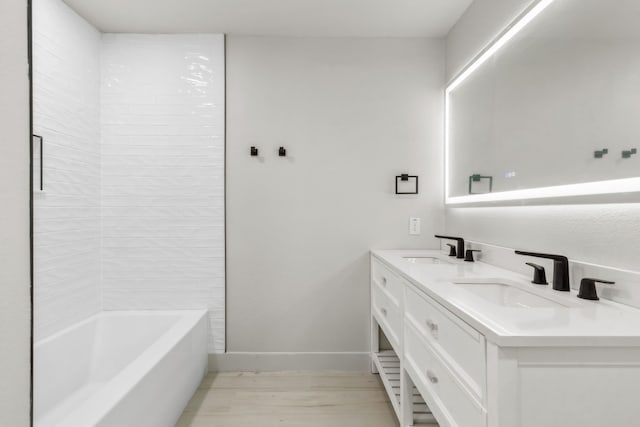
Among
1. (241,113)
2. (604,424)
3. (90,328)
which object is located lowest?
(90,328)

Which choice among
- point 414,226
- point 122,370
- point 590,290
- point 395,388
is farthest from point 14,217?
point 414,226

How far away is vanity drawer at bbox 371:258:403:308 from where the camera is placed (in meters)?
1.71

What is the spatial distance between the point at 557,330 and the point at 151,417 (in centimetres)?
169

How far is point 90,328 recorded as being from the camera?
7.41 feet

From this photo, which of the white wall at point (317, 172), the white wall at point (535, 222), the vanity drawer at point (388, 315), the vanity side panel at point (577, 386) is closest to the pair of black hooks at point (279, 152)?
the white wall at point (317, 172)

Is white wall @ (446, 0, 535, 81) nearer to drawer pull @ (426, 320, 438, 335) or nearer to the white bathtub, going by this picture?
drawer pull @ (426, 320, 438, 335)

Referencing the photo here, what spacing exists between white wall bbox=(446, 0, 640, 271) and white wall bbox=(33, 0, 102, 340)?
251 centimetres

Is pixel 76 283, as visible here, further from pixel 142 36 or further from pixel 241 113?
pixel 142 36


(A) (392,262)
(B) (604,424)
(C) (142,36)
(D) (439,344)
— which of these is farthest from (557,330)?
(C) (142,36)

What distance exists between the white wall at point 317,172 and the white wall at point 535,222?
0.35 meters

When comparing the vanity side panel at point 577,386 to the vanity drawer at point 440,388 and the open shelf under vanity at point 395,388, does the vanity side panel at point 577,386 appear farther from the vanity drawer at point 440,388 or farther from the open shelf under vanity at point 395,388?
the open shelf under vanity at point 395,388

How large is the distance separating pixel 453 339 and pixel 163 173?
2.21 metres

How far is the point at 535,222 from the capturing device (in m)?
1.52

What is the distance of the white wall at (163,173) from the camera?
244cm
